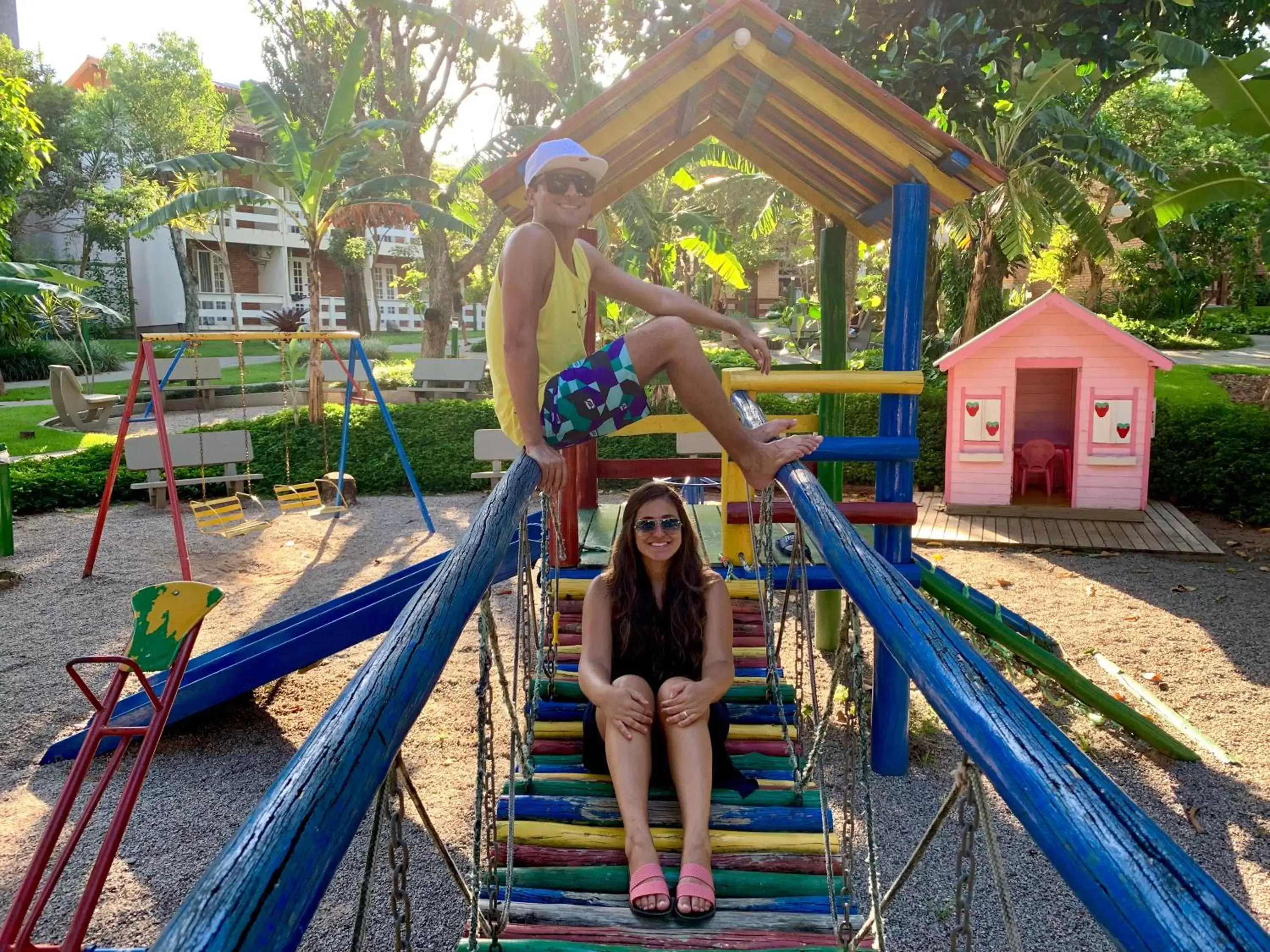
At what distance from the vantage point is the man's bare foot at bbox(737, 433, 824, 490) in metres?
3.00

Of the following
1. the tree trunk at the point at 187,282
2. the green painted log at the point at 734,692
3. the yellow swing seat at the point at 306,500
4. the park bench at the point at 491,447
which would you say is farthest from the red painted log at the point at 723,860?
the tree trunk at the point at 187,282

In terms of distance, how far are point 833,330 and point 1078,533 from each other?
539 cm

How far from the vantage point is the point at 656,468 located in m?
6.05

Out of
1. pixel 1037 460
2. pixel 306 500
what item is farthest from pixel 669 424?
pixel 1037 460

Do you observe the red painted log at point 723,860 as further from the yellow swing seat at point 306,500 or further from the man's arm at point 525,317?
the yellow swing seat at point 306,500

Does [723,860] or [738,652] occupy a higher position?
[738,652]

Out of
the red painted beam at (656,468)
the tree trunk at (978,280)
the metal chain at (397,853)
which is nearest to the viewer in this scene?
the metal chain at (397,853)

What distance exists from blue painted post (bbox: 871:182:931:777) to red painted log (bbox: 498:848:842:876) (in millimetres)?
1886

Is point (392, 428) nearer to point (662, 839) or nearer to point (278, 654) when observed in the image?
point (278, 654)

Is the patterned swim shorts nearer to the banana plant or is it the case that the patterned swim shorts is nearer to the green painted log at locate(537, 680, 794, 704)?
the green painted log at locate(537, 680, 794, 704)

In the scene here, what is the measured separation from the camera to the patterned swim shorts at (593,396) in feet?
10.1

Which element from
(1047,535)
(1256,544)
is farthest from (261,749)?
(1256,544)

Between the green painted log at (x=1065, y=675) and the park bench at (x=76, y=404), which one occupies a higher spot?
the park bench at (x=76, y=404)

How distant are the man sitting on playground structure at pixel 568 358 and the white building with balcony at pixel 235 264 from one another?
27.1 m
